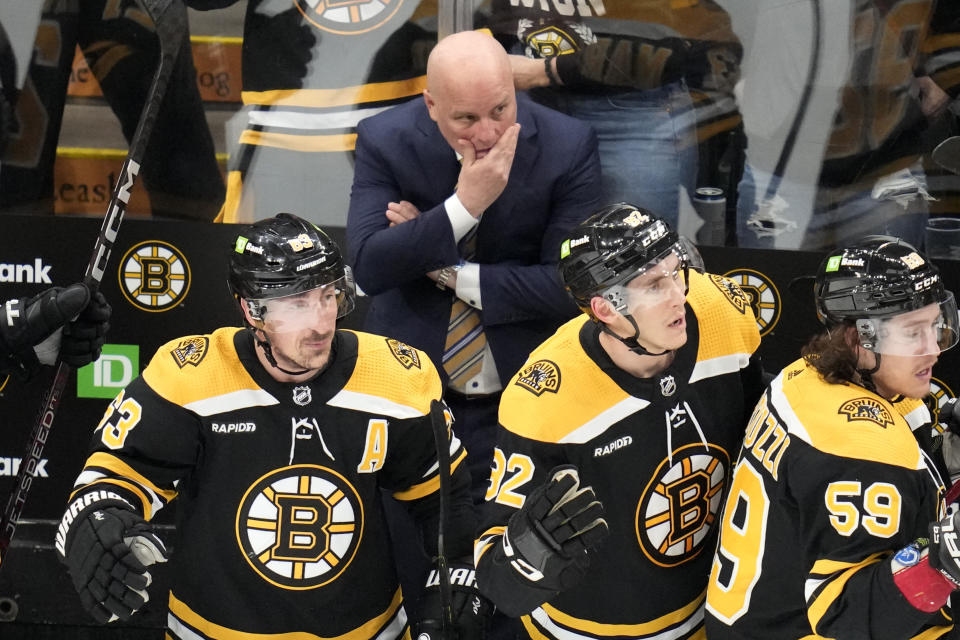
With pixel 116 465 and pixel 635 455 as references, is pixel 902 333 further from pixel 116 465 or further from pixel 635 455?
pixel 116 465

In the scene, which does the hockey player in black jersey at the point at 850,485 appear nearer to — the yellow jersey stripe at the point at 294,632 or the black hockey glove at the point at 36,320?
the yellow jersey stripe at the point at 294,632

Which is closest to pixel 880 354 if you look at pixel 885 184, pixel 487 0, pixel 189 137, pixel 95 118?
pixel 885 184

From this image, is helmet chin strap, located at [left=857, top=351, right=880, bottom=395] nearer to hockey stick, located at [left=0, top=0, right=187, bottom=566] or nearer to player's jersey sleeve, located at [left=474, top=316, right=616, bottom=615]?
player's jersey sleeve, located at [left=474, top=316, right=616, bottom=615]

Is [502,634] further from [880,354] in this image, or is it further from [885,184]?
[885,184]

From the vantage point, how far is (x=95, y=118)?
4.38 metres

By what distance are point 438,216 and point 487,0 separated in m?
1.05

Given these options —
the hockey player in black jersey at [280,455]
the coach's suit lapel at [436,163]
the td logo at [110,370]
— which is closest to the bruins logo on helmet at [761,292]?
the coach's suit lapel at [436,163]

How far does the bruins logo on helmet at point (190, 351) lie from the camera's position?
303cm

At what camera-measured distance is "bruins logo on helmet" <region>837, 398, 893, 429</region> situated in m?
2.53

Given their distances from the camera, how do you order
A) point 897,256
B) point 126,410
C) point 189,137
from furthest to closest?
point 189,137
point 126,410
point 897,256

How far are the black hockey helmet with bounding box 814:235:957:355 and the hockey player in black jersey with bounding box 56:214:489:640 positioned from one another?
94 cm

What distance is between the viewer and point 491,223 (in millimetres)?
3598

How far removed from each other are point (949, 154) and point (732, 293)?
1187 mm

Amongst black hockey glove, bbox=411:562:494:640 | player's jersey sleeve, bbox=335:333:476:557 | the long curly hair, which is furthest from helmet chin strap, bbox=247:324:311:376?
the long curly hair
